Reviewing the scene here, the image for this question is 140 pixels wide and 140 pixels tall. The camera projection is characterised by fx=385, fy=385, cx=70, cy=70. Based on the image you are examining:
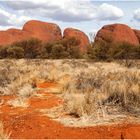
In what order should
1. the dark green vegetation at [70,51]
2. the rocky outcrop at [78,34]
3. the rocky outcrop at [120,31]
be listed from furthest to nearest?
the rocky outcrop at [78,34]
the rocky outcrop at [120,31]
the dark green vegetation at [70,51]

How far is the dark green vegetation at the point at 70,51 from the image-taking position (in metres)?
41.7

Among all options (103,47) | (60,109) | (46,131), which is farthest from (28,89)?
(103,47)

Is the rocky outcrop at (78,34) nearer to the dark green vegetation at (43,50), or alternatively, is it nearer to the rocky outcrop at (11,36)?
the rocky outcrop at (11,36)

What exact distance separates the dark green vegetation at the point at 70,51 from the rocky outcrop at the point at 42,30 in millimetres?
32239

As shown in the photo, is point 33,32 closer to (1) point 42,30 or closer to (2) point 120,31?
(1) point 42,30

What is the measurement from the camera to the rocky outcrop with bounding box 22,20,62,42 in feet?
302

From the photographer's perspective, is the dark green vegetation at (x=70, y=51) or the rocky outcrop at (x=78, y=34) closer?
the dark green vegetation at (x=70, y=51)

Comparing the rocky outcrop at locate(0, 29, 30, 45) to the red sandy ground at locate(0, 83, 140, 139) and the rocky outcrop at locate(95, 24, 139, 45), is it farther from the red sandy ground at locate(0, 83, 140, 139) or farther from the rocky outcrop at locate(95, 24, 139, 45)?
the red sandy ground at locate(0, 83, 140, 139)

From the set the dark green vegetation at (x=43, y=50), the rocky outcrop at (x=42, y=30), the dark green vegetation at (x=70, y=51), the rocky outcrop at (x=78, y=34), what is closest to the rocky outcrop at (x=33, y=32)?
the rocky outcrop at (x=42, y=30)

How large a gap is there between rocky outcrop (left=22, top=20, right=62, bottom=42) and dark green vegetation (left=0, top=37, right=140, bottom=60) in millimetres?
32239

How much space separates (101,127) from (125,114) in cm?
129

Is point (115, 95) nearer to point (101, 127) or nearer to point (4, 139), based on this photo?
point (101, 127)

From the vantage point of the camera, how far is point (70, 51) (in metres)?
53.6

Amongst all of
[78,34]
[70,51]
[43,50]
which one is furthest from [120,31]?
[43,50]
